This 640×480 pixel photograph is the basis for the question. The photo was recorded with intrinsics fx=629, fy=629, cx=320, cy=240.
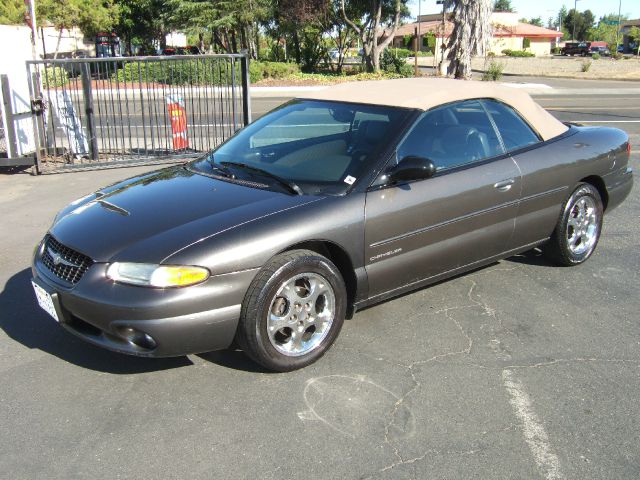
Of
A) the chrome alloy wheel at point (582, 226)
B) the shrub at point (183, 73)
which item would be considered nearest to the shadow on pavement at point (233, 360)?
the chrome alloy wheel at point (582, 226)

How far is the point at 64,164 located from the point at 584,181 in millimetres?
7622

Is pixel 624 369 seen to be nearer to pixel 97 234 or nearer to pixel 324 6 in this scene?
pixel 97 234

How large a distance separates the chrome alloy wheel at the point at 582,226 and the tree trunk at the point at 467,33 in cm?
1333

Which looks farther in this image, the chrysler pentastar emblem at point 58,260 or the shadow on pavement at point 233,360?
the shadow on pavement at point 233,360

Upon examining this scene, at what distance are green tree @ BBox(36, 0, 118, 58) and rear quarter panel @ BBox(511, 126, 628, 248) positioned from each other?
1278 inches

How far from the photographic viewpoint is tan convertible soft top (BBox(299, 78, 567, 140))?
4.47 meters

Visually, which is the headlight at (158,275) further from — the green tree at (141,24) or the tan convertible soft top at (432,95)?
the green tree at (141,24)

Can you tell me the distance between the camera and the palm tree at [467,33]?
17.4 metres

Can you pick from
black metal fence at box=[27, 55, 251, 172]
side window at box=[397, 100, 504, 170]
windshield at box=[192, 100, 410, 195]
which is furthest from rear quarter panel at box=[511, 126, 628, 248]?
black metal fence at box=[27, 55, 251, 172]

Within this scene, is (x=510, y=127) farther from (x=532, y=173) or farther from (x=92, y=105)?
(x=92, y=105)

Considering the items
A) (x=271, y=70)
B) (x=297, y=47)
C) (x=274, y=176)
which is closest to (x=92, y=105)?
(x=274, y=176)

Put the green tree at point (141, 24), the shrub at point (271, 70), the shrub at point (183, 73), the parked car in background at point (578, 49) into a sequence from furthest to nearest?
the parked car in background at point (578, 49) < the green tree at point (141, 24) < the shrub at point (271, 70) < the shrub at point (183, 73)

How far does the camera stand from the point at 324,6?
1289 inches

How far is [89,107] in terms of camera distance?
32.7 ft
